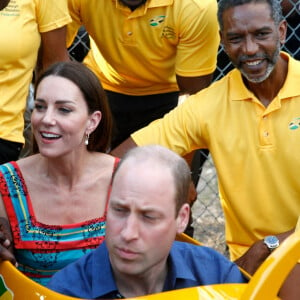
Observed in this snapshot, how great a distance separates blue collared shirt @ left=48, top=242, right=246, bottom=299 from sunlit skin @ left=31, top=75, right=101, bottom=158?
748 mm

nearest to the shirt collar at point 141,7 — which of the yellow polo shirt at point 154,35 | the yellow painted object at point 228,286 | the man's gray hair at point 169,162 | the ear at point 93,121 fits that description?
the yellow polo shirt at point 154,35

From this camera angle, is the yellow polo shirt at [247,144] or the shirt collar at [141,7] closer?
the yellow polo shirt at [247,144]

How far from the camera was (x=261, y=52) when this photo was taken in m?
3.69

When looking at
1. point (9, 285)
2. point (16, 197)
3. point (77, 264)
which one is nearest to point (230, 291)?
point (77, 264)

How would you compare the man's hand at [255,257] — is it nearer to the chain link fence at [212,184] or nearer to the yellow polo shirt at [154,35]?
the yellow polo shirt at [154,35]

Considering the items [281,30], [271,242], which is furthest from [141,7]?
[271,242]

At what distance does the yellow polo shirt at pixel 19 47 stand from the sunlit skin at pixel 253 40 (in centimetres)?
82

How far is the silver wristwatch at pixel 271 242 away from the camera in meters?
3.40

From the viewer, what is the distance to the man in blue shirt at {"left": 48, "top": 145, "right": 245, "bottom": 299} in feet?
8.50

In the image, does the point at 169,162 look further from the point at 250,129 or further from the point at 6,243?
the point at 250,129

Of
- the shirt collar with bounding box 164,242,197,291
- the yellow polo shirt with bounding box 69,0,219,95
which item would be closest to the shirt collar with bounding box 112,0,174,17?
the yellow polo shirt with bounding box 69,0,219,95

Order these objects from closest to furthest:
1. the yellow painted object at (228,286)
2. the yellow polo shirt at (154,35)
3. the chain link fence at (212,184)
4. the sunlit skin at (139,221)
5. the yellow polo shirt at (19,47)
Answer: the yellow painted object at (228,286) < the sunlit skin at (139,221) < the yellow polo shirt at (19,47) < the yellow polo shirt at (154,35) < the chain link fence at (212,184)

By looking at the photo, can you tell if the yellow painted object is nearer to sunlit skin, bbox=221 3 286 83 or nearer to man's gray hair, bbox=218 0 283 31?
sunlit skin, bbox=221 3 286 83

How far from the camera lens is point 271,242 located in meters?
3.42
